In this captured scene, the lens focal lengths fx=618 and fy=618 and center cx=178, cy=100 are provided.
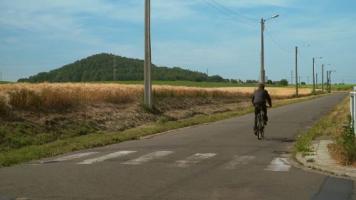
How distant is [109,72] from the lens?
157875mm

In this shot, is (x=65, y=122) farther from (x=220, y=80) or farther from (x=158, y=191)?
(x=220, y=80)

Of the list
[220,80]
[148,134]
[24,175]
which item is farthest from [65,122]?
[220,80]

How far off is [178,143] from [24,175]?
23.2 ft

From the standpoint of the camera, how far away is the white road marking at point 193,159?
13414 millimetres

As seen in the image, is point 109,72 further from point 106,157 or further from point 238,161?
point 238,161

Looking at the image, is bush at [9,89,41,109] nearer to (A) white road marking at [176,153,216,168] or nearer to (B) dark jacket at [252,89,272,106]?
(B) dark jacket at [252,89,272,106]

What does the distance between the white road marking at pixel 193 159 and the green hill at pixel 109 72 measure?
406 feet

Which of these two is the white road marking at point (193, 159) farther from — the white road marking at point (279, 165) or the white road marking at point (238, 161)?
the white road marking at point (279, 165)

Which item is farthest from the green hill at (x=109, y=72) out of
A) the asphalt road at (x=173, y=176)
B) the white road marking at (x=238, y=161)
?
the white road marking at (x=238, y=161)

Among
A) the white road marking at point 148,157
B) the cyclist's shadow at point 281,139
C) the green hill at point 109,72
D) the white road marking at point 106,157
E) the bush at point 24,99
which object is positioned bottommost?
the cyclist's shadow at point 281,139

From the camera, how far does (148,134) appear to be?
22.4 m

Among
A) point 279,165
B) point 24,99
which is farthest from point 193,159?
point 24,99

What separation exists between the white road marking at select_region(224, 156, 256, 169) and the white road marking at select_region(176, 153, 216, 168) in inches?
29.4

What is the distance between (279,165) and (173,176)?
2.86 m
